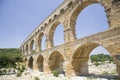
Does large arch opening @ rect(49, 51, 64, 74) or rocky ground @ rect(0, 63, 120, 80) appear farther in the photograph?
large arch opening @ rect(49, 51, 64, 74)

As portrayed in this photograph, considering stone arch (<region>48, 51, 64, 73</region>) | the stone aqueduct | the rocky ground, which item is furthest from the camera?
stone arch (<region>48, 51, 64, 73</region>)

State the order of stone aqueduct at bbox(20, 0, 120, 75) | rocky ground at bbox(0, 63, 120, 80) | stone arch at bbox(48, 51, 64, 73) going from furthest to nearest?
stone arch at bbox(48, 51, 64, 73) < rocky ground at bbox(0, 63, 120, 80) < stone aqueduct at bbox(20, 0, 120, 75)

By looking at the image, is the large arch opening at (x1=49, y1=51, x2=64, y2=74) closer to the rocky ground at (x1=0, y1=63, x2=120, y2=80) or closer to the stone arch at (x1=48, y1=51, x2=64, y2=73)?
the stone arch at (x1=48, y1=51, x2=64, y2=73)

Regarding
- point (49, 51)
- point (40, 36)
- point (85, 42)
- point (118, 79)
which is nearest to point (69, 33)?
point (85, 42)

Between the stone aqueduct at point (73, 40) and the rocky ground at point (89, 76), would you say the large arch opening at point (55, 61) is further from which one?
the rocky ground at point (89, 76)

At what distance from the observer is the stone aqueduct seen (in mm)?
10984

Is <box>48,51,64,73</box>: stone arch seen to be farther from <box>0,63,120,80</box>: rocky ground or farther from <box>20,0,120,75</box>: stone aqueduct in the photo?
<box>0,63,120,80</box>: rocky ground

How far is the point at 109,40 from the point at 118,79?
2.97 meters

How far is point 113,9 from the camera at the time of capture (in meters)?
11.2

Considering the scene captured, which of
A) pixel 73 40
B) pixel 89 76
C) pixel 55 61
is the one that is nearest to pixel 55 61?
pixel 55 61

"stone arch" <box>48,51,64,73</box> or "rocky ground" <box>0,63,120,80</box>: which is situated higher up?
"stone arch" <box>48,51,64,73</box>

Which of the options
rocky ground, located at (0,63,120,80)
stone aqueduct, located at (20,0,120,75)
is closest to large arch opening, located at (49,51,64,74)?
stone aqueduct, located at (20,0,120,75)

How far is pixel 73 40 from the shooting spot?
1600cm

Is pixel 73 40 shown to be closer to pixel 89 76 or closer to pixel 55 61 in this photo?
pixel 89 76
